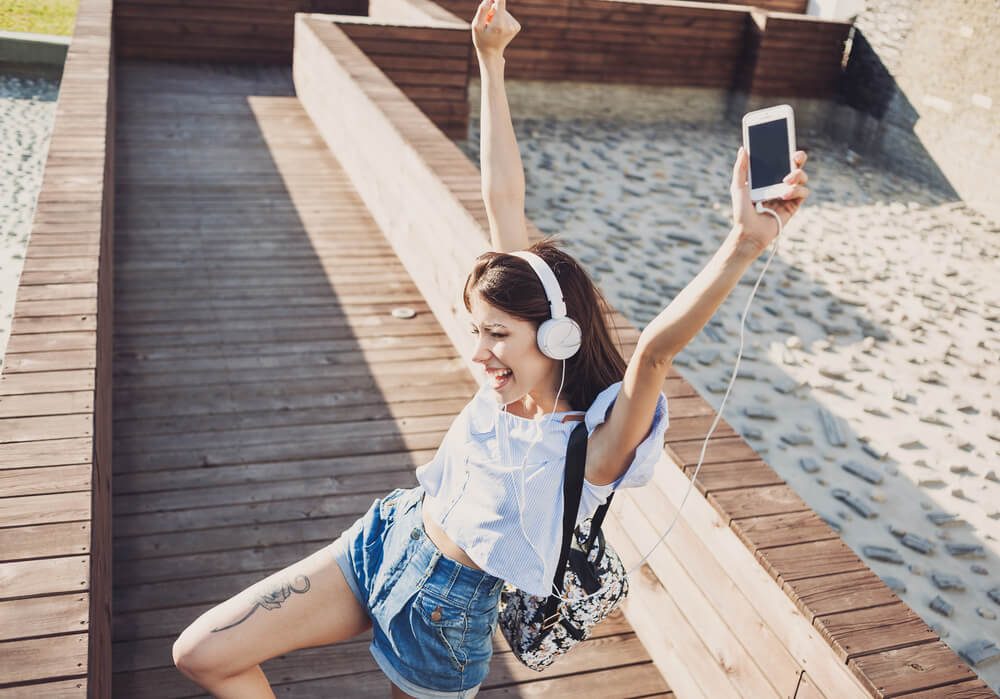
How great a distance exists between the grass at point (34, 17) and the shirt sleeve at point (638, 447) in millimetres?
14857

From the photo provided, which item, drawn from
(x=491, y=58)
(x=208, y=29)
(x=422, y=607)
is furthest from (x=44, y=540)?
(x=208, y=29)

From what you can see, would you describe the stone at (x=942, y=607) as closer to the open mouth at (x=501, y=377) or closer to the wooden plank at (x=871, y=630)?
the wooden plank at (x=871, y=630)

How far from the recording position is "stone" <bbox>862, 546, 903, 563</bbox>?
4766mm

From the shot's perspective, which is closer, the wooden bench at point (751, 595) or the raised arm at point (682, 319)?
the raised arm at point (682, 319)

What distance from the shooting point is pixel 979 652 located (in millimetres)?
4164

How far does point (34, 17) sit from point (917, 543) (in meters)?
14.9

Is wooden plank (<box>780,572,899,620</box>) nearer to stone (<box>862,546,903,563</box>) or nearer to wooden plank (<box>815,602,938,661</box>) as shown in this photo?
wooden plank (<box>815,602,938,661</box>)

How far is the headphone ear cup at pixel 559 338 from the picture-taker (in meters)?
1.90

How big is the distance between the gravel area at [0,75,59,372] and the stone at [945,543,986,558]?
6107mm

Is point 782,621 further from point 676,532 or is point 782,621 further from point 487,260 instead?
point 487,260

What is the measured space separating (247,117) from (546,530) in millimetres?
8392

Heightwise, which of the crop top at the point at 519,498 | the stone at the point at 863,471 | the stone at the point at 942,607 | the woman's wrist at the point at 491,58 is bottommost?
the stone at the point at 863,471

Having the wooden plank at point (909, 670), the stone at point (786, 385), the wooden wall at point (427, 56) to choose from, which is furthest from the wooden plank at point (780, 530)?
the wooden wall at point (427, 56)

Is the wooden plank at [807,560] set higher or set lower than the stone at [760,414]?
higher
